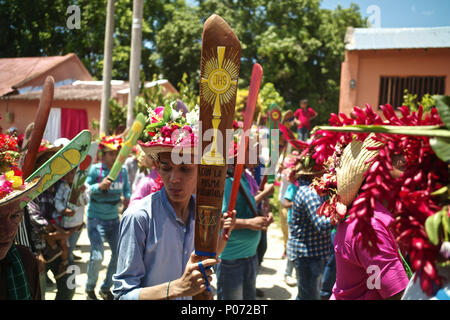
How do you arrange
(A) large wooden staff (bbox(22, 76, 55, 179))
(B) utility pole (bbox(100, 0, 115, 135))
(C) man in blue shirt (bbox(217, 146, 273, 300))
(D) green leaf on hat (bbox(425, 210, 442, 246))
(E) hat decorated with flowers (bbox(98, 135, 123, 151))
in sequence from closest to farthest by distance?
(D) green leaf on hat (bbox(425, 210, 442, 246)) → (A) large wooden staff (bbox(22, 76, 55, 179)) → (C) man in blue shirt (bbox(217, 146, 273, 300)) → (E) hat decorated with flowers (bbox(98, 135, 123, 151)) → (B) utility pole (bbox(100, 0, 115, 135))

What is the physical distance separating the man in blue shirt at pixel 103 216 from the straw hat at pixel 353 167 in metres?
3.41

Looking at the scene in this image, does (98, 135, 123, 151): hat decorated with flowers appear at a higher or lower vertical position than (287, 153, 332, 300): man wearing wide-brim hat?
higher

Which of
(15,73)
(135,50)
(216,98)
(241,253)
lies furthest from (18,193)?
(135,50)

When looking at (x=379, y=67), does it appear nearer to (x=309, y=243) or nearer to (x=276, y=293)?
(x=276, y=293)

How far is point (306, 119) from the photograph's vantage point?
672cm

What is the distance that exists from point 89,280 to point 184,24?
68.4 feet

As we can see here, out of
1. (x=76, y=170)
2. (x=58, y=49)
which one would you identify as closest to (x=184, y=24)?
Result: (x=58, y=49)

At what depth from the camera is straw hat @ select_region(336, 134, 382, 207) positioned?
151 centimetres

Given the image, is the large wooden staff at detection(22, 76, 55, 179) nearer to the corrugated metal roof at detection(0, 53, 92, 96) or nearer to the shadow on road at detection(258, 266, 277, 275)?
the corrugated metal roof at detection(0, 53, 92, 96)

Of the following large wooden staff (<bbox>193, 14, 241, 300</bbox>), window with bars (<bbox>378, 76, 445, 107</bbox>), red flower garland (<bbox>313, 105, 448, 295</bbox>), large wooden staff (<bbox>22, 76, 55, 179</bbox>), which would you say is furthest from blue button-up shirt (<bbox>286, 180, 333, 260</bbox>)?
window with bars (<bbox>378, 76, 445, 107</bbox>)

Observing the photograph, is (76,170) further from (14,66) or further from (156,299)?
(156,299)

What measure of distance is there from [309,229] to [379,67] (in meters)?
9.64

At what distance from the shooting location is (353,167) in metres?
1.61

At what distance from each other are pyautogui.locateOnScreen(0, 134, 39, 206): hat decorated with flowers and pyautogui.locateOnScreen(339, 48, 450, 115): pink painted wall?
1081 centimetres
